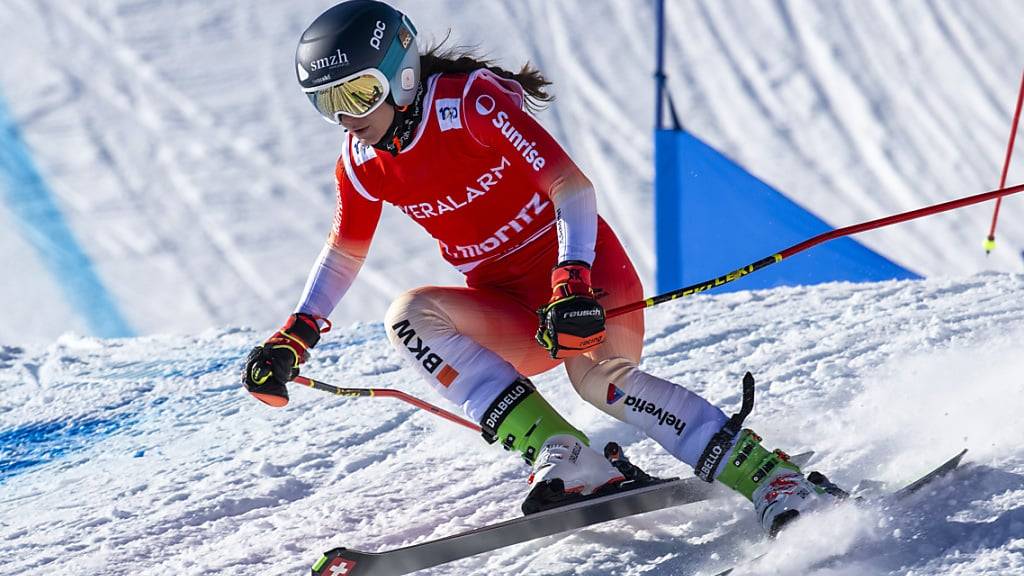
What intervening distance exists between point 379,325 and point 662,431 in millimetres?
3003

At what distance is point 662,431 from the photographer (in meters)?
2.60

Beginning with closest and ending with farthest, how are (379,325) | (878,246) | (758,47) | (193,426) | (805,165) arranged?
(193,426), (379,325), (878,246), (805,165), (758,47)

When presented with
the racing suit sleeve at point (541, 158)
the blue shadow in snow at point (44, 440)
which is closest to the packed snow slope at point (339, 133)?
the blue shadow in snow at point (44, 440)

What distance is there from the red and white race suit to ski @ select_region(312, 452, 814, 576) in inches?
6.2

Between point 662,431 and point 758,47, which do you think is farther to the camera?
point 758,47

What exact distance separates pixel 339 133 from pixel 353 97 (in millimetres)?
7708

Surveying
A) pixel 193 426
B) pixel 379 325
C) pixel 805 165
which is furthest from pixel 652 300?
pixel 805 165

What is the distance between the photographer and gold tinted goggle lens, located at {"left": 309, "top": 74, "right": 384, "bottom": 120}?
8.66 ft

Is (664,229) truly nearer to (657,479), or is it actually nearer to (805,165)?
(805,165)

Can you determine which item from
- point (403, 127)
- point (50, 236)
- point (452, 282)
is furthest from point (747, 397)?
point (50, 236)

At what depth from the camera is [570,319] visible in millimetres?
2436

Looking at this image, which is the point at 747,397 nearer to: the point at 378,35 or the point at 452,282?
the point at 378,35

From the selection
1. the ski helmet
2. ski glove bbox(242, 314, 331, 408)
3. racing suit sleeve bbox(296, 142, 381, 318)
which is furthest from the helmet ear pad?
ski glove bbox(242, 314, 331, 408)

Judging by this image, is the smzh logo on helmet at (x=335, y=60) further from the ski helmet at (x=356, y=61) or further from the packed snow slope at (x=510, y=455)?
the packed snow slope at (x=510, y=455)
